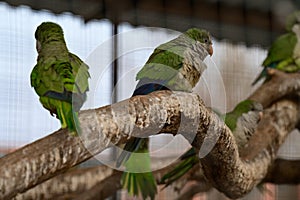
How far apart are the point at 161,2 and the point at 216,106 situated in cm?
86

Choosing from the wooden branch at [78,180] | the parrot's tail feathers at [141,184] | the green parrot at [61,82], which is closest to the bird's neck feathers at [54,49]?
the green parrot at [61,82]

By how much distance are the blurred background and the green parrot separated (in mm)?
214

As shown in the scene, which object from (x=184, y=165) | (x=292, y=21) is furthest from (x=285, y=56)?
(x=184, y=165)

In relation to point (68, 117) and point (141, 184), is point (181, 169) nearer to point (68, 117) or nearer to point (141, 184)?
point (141, 184)

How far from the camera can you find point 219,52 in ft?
6.60

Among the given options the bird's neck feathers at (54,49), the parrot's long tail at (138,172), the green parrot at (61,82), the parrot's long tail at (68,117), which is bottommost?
the parrot's long tail at (138,172)

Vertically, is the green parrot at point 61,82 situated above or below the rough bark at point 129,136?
above

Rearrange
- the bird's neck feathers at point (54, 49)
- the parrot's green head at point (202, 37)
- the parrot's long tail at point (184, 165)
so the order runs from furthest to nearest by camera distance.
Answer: the parrot's long tail at point (184, 165) < the parrot's green head at point (202, 37) < the bird's neck feathers at point (54, 49)

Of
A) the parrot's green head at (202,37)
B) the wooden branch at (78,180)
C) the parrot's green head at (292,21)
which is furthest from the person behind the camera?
the parrot's green head at (292,21)

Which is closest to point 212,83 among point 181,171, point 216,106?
point 216,106

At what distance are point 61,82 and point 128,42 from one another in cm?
83

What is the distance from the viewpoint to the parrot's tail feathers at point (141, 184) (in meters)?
1.27

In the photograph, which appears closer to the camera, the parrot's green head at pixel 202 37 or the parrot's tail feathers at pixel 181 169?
the parrot's green head at pixel 202 37

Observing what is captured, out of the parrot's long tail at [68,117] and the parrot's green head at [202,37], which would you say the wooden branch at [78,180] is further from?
the parrot's long tail at [68,117]
